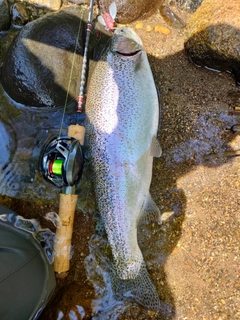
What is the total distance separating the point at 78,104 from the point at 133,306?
190cm

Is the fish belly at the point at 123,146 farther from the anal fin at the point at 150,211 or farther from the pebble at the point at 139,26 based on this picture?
the pebble at the point at 139,26

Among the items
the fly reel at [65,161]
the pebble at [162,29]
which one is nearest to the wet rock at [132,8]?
the pebble at [162,29]

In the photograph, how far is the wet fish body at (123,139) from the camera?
8.99 ft

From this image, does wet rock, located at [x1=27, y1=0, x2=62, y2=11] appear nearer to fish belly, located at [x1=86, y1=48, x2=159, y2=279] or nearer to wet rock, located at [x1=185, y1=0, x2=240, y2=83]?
fish belly, located at [x1=86, y1=48, x2=159, y2=279]

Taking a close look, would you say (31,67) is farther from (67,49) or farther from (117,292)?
(117,292)

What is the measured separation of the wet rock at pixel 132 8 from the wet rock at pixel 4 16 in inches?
39.2

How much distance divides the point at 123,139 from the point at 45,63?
1.08m

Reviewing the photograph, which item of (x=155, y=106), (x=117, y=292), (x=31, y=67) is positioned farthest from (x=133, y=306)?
(x=31, y=67)

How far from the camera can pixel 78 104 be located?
303 cm

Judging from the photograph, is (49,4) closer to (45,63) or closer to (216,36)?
(45,63)

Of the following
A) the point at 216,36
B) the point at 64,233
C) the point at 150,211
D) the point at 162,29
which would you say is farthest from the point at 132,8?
the point at 64,233

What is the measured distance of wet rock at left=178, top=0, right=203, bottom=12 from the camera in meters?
3.28

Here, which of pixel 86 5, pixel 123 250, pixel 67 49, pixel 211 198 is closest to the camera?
pixel 123 250

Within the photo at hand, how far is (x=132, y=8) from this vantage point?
10.7 ft
